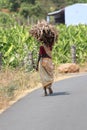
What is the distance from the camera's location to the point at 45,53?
556 inches

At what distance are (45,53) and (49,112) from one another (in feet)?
10.5

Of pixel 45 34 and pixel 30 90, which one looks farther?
pixel 30 90

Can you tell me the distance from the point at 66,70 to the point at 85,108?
10103 millimetres

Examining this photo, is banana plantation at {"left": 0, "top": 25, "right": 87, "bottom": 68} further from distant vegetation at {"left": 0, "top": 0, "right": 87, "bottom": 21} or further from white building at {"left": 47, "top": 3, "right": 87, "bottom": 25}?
distant vegetation at {"left": 0, "top": 0, "right": 87, "bottom": 21}

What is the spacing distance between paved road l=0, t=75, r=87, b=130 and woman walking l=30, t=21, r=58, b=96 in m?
0.44

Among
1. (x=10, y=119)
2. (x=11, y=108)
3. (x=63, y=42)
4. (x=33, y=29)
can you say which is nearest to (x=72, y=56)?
(x=63, y=42)

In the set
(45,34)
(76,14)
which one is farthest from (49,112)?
(76,14)

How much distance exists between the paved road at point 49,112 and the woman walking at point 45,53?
0.44m

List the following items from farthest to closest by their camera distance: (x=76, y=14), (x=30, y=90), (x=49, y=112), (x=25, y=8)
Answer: (x=25, y=8)
(x=76, y=14)
(x=30, y=90)
(x=49, y=112)

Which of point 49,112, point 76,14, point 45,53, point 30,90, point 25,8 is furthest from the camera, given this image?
point 25,8

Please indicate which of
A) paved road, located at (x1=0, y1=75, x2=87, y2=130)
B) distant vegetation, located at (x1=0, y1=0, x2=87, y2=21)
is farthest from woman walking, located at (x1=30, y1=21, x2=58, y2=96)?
distant vegetation, located at (x1=0, y1=0, x2=87, y2=21)

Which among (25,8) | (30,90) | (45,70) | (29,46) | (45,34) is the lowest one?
(25,8)

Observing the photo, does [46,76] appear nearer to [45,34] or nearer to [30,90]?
[45,34]

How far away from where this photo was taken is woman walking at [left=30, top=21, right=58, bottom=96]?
46.4 feet
